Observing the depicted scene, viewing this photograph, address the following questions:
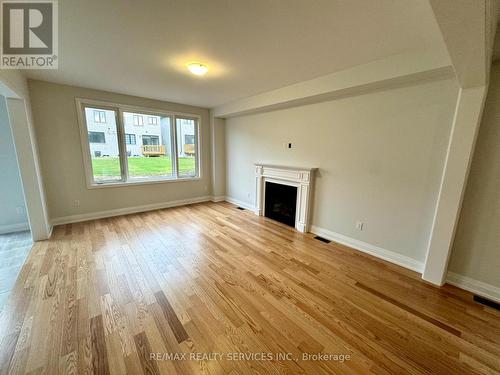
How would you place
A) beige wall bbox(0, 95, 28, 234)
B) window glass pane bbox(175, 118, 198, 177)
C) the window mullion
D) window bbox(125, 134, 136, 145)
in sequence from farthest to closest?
window glass pane bbox(175, 118, 198, 177), window bbox(125, 134, 136, 145), the window mullion, beige wall bbox(0, 95, 28, 234)

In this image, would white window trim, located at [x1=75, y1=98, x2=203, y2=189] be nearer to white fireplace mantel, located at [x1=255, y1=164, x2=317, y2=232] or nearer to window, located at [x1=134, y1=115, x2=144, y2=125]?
window, located at [x1=134, y1=115, x2=144, y2=125]

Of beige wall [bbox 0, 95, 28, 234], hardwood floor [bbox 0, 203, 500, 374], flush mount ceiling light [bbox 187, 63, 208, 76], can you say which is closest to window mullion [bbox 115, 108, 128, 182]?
beige wall [bbox 0, 95, 28, 234]

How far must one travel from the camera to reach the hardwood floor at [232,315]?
1.38m

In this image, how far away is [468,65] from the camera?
1571 millimetres

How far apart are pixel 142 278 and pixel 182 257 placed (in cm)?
55

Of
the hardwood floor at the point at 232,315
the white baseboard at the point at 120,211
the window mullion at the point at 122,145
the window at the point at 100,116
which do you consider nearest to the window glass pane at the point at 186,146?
the white baseboard at the point at 120,211

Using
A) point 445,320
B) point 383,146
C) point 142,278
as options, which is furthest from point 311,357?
point 383,146

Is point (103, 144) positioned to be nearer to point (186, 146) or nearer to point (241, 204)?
point (186, 146)

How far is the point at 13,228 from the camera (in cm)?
337

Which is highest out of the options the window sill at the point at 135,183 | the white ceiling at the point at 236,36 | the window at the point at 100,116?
the white ceiling at the point at 236,36

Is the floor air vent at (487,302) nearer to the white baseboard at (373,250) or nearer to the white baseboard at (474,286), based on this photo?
the white baseboard at (474,286)

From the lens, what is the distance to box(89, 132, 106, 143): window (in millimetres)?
3858

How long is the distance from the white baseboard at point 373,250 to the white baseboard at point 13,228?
5.24m

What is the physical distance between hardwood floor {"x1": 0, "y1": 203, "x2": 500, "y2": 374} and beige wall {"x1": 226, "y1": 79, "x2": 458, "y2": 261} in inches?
21.0
